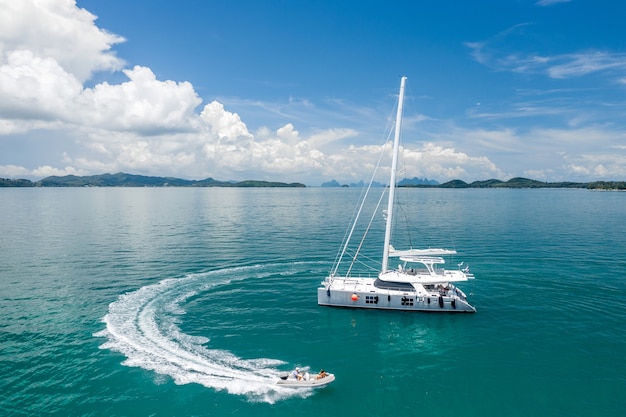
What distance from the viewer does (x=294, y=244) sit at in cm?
9388

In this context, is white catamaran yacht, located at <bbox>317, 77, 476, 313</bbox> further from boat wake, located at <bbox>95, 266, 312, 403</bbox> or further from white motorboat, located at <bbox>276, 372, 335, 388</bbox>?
Answer: white motorboat, located at <bbox>276, 372, 335, 388</bbox>

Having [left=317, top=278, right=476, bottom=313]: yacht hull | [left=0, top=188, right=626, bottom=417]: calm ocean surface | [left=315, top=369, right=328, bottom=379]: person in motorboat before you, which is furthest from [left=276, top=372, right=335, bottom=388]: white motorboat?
[left=317, top=278, right=476, bottom=313]: yacht hull

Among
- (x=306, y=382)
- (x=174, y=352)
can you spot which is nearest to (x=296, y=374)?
(x=306, y=382)

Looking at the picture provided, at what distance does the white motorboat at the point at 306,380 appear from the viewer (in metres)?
34.2

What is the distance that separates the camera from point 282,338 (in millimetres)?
44438

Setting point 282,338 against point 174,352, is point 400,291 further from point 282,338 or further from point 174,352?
point 174,352

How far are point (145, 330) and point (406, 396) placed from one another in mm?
31778

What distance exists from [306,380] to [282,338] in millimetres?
10451

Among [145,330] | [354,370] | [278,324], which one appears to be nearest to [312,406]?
[354,370]

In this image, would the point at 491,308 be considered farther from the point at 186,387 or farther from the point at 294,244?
the point at 294,244

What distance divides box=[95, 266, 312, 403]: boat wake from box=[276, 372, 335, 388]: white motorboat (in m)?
0.52

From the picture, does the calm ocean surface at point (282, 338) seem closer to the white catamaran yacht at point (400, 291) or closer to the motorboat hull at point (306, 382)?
the motorboat hull at point (306, 382)

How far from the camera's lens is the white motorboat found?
34.2m

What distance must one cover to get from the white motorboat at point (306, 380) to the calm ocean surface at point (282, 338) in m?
1.03
